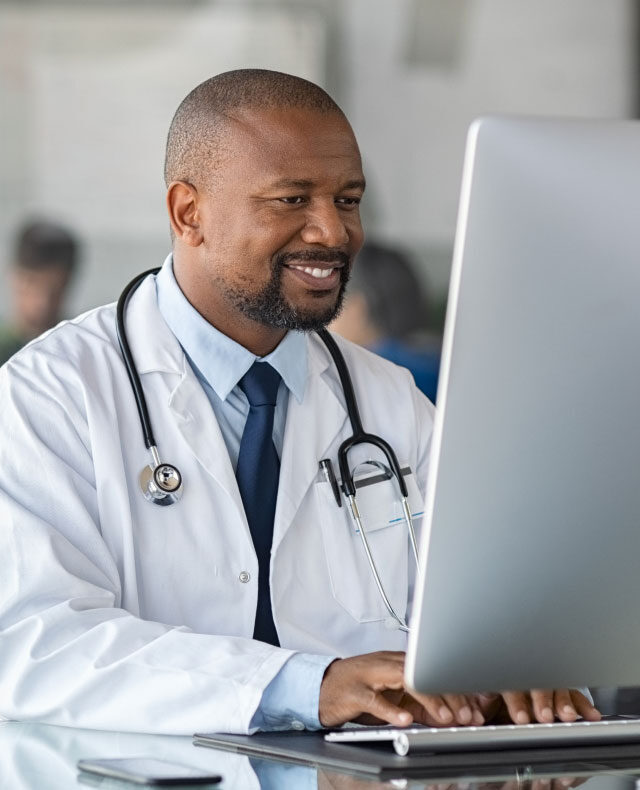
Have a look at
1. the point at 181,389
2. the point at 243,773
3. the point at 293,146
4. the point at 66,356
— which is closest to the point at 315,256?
the point at 293,146

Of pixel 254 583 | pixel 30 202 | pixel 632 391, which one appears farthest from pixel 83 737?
pixel 30 202

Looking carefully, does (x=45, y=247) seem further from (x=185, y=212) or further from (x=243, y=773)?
(x=243, y=773)

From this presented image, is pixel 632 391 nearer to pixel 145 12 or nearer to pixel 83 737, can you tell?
pixel 83 737

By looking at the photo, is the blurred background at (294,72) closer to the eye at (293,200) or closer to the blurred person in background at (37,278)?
the blurred person in background at (37,278)

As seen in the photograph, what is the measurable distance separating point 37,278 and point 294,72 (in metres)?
1.22

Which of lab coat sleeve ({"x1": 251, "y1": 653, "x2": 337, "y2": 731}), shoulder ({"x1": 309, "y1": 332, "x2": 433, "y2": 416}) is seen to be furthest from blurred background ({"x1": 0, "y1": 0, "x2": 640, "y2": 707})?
lab coat sleeve ({"x1": 251, "y1": 653, "x2": 337, "y2": 731})

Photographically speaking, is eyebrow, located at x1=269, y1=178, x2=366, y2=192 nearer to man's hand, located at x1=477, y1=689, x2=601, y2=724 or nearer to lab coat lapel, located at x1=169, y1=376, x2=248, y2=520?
lab coat lapel, located at x1=169, y1=376, x2=248, y2=520

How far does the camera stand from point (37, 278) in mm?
4582

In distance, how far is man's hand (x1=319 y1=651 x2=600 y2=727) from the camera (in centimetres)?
121

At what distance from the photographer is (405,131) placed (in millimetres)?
4750

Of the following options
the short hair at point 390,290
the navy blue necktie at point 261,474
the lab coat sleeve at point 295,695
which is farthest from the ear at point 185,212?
the short hair at point 390,290

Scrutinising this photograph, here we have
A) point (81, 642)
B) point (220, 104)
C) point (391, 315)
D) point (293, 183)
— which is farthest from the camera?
point (391, 315)

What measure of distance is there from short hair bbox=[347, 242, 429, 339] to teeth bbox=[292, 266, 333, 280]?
2.44m

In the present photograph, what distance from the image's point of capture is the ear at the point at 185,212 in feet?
6.07
